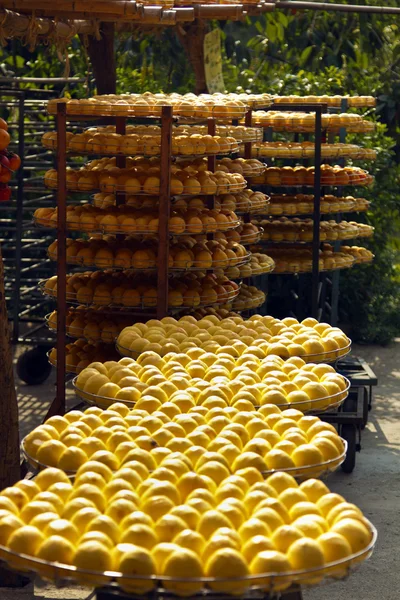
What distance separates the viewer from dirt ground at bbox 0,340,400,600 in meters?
5.46

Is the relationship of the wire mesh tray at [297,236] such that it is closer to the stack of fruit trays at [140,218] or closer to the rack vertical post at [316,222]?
the rack vertical post at [316,222]

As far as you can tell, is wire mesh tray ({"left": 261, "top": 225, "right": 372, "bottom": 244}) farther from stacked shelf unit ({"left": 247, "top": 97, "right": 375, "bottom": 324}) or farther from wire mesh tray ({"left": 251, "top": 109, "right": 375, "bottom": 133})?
wire mesh tray ({"left": 251, "top": 109, "right": 375, "bottom": 133})

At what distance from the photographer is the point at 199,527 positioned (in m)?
3.03

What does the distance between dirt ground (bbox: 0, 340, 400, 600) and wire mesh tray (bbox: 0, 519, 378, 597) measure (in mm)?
2396

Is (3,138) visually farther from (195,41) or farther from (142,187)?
(195,41)

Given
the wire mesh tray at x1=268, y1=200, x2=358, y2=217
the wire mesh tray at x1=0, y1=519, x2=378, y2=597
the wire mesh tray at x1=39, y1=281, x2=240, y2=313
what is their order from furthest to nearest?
1. the wire mesh tray at x1=268, y1=200, x2=358, y2=217
2. the wire mesh tray at x1=39, y1=281, x2=240, y2=313
3. the wire mesh tray at x1=0, y1=519, x2=378, y2=597

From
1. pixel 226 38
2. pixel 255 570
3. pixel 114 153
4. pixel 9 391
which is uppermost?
pixel 226 38

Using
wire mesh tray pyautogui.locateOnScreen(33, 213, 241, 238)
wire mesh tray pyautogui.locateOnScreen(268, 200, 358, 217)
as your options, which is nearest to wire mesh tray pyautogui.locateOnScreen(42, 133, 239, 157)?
wire mesh tray pyautogui.locateOnScreen(33, 213, 241, 238)

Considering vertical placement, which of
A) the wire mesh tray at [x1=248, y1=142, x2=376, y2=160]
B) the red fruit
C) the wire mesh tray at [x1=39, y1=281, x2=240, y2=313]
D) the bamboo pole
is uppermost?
the bamboo pole

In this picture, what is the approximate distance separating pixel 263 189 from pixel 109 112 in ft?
10.7

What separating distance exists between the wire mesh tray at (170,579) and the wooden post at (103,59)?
7.46 metres

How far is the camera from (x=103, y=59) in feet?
32.4

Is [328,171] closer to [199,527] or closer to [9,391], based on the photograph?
[9,391]

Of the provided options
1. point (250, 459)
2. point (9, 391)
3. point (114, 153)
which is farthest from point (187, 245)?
point (250, 459)
